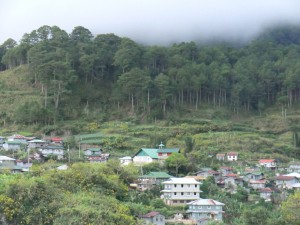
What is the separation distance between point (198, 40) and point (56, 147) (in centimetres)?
4446

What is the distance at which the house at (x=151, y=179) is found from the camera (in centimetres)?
3769

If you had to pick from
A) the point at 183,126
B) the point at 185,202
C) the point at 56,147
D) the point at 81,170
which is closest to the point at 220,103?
the point at 183,126

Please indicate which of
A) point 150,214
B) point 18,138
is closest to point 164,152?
point 18,138

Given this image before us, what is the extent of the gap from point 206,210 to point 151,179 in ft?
17.7

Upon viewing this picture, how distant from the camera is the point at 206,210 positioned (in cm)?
3425

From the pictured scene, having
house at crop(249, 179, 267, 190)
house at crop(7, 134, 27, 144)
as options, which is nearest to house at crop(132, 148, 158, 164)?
house at crop(249, 179, 267, 190)

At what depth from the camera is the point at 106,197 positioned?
31.3 metres

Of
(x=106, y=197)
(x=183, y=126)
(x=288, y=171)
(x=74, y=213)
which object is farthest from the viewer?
(x=183, y=126)

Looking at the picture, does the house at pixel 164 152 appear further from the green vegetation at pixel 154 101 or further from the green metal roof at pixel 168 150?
the green vegetation at pixel 154 101

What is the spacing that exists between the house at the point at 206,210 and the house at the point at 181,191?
2.04 m

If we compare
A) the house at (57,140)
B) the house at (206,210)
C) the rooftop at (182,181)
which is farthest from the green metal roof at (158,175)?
the house at (57,140)

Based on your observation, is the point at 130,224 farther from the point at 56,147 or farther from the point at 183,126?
the point at 183,126

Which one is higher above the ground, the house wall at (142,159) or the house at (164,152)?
the house at (164,152)

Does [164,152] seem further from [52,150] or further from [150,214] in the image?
[150,214]
